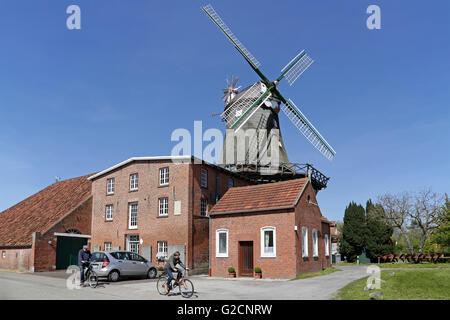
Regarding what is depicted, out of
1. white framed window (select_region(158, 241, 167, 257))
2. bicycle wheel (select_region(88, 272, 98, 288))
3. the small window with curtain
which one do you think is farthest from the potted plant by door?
the small window with curtain

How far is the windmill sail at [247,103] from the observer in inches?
1476

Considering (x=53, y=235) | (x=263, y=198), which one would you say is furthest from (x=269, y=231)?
(x=53, y=235)

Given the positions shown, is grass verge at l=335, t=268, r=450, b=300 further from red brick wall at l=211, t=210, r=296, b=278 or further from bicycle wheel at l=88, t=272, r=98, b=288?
bicycle wheel at l=88, t=272, r=98, b=288

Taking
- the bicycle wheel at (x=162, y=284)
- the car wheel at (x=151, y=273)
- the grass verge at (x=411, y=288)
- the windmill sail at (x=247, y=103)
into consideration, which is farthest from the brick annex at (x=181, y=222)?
the bicycle wheel at (x=162, y=284)

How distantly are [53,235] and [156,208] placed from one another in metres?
9.47

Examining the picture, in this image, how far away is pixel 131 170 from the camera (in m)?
31.4

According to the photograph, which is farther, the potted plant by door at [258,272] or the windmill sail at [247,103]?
the windmill sail at [247,103]

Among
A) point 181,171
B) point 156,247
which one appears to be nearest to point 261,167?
point 181,171

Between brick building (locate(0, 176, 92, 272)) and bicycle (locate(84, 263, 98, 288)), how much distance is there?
14914mm

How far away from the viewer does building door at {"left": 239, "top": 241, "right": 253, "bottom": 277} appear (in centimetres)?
2395

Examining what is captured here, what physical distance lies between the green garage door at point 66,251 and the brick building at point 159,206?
4.77ft

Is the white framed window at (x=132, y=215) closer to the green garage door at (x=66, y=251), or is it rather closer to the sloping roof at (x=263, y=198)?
the green garage door at (x=66, y=251)

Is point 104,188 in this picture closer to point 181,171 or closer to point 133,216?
point 133,216

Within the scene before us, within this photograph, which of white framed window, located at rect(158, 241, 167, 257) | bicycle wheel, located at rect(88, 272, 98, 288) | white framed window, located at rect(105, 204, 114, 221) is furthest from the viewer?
white framed window, located at rect(105, 204, 114, 221)
